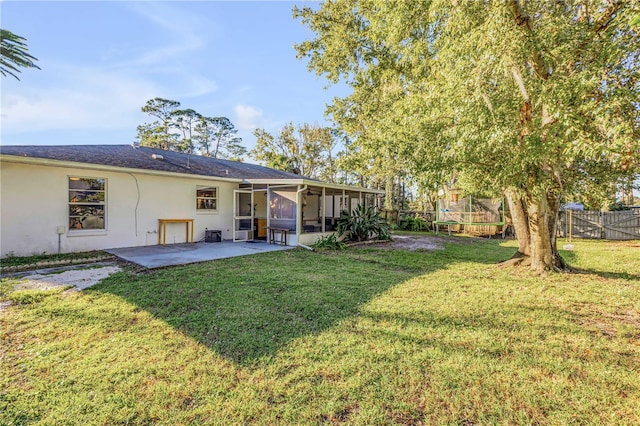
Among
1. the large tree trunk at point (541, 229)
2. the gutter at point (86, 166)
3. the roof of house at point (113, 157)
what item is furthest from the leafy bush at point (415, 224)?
the gutter at point (86, 166)

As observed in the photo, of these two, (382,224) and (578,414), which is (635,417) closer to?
(578,414)

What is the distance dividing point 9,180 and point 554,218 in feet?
43.2

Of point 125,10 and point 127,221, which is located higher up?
point 125,10

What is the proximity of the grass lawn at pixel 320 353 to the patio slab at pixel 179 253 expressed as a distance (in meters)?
1.65

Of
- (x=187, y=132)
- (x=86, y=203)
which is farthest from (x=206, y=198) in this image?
(x=187, y=132)

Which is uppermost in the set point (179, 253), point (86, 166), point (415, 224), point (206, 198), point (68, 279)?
point (86, 166)

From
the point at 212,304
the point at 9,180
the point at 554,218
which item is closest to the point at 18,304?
the point at 212,304

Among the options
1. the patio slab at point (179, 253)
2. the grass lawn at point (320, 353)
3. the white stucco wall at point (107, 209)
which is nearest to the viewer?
the grass lawn at point (320, 353)

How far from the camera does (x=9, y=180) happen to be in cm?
721

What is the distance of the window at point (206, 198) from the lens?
11102mm

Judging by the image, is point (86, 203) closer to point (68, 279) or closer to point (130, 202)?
point (130, 202)

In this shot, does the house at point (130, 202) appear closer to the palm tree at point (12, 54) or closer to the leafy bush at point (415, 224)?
the palm tree at point (12, 54)

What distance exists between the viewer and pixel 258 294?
16.1ft

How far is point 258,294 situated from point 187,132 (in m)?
36.1
